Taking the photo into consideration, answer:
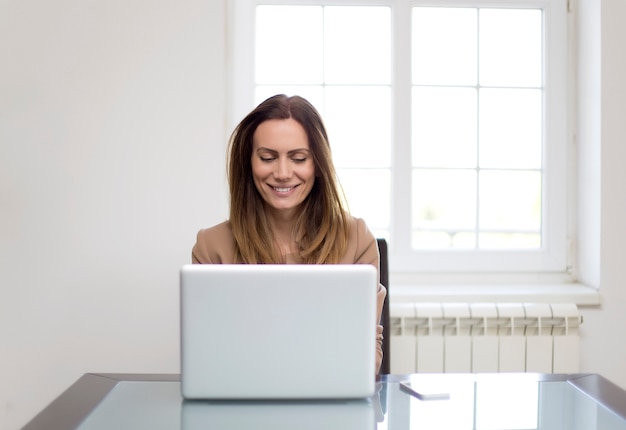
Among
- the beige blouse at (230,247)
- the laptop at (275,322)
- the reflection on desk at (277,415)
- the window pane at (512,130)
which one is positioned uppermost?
the window pane at (512,130)

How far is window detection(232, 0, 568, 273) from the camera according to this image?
304cm

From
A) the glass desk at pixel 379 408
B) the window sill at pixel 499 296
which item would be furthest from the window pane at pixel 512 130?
the glass desk at pixel 379 408

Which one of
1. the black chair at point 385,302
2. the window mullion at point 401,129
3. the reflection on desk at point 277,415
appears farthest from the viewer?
the window mullion at point 401,129

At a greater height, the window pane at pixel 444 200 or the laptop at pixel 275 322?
the window pane at pixel 444 200

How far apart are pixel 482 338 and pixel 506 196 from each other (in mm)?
668

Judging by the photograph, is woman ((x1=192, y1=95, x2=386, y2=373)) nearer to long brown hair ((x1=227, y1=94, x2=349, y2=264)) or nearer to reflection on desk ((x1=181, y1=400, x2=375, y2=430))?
long brown hair ((x1=227, y1=94, x2=349, y2=264))

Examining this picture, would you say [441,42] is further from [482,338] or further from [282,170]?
[282,170]

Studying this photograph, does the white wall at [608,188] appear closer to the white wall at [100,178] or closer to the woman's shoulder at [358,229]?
the woman's shoulder at [358,229]

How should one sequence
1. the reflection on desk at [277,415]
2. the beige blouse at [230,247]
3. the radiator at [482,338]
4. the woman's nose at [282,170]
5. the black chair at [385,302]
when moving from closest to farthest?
1. the reflection on desk at [277,415]
2. the woman's nose at [282,170]
3. the beige blouse at [230,247]
4. the black chair at [385,302]
5. the radiator at [482,338]

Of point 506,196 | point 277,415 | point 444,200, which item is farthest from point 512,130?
point 277,415

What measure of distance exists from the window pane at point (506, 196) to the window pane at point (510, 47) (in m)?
0.38

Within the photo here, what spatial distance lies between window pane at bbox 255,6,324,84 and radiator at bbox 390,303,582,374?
1.01 m

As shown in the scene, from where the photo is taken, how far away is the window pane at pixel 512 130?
3.10 m

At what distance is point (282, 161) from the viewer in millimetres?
1938
